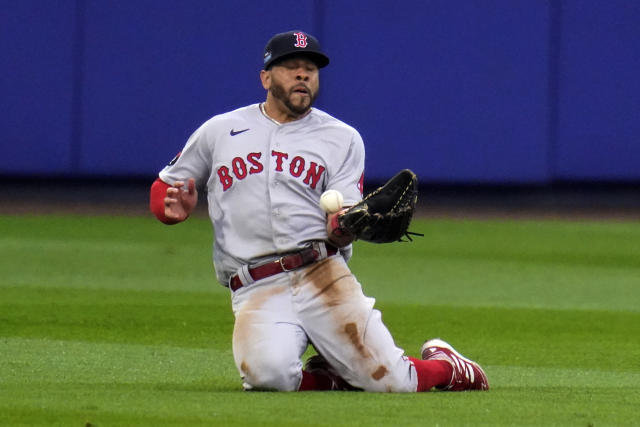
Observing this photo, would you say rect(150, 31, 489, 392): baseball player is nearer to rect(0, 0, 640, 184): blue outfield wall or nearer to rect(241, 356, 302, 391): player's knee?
rect(241, 356, 302, 391): player's knee

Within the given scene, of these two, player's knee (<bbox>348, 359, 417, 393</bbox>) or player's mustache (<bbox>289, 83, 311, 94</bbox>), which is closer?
player's knee (<bbox>348, 359, 417, 393</bbox>)

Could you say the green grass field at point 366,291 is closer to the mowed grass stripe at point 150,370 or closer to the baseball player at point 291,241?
the mowed grass stripe at point 150,370

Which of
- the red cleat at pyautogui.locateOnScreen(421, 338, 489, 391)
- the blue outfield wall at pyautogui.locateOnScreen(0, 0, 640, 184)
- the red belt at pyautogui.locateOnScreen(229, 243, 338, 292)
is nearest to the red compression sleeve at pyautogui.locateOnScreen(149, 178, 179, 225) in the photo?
the red belt at pyautogui.locateOnScreen(229, 243, 338, 292)

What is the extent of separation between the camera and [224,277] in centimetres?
535

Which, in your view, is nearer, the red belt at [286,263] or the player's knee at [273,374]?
the player's knee at [273,374]

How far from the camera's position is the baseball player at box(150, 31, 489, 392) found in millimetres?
5059

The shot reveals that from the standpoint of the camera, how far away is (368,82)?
1498cm

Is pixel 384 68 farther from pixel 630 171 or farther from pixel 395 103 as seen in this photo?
pixel 630 171

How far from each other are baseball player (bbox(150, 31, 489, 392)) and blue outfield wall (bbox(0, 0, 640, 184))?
31.2 ft

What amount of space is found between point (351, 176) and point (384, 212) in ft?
1.08

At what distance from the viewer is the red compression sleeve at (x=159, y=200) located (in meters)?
5.20

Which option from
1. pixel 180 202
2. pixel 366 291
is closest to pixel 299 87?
pixel 180 202

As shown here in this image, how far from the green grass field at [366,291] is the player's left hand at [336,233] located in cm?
60

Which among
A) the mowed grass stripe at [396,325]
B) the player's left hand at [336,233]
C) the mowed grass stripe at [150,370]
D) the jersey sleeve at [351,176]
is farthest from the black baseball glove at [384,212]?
the mowed grass stripe at [396,325]
